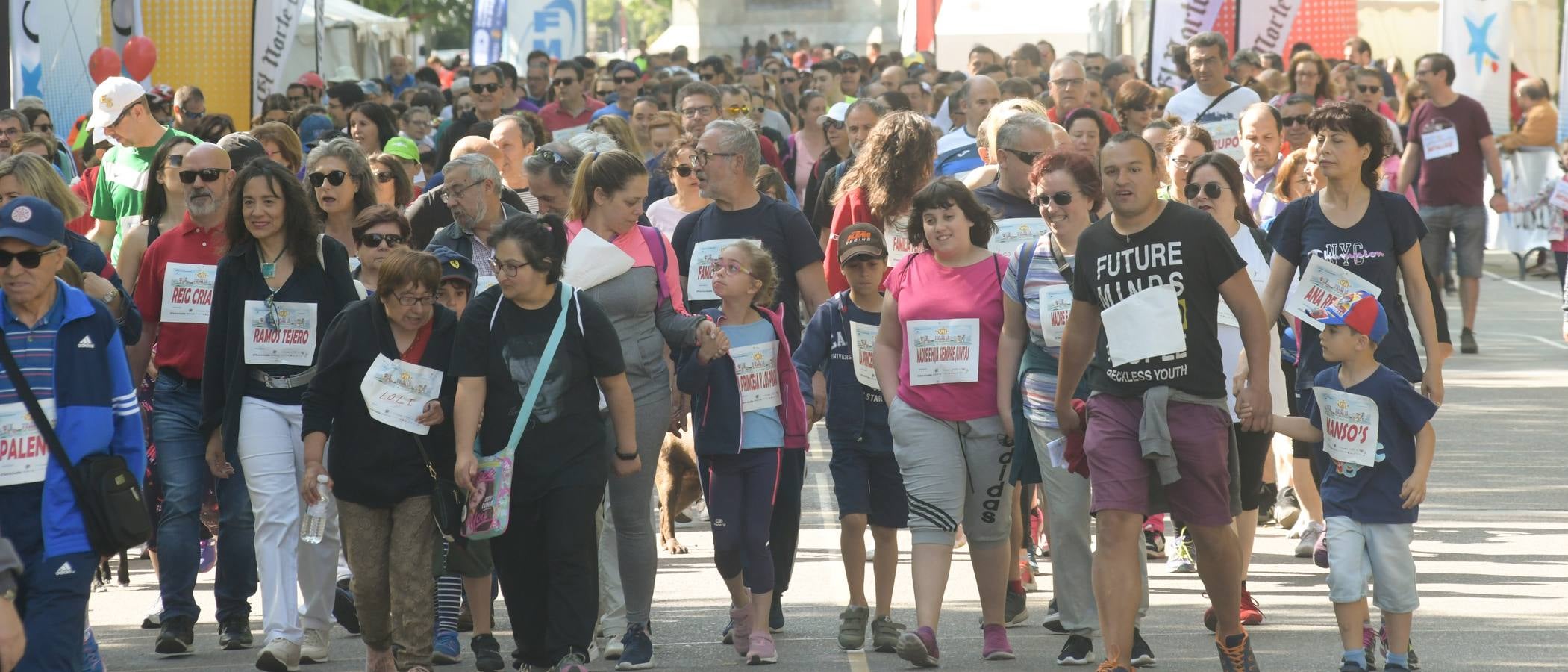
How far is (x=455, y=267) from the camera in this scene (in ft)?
23.3

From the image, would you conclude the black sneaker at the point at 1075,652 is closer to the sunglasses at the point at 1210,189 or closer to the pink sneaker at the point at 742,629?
the pink sneaker at the point at 742,629

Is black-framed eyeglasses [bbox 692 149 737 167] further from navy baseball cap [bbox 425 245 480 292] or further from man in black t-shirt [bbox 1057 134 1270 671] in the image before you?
man in black t-shirt [bbox 1057 134 1270 671]

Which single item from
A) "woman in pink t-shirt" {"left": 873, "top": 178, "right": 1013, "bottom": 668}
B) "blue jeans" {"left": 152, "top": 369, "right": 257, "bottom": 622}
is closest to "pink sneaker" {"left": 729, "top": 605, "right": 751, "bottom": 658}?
"woman in pink t-shirt" {"left": 873, "top": 178, "right": 1013, "bottom": 668}

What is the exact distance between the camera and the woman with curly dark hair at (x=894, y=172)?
8.16 m

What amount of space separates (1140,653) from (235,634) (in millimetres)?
3241

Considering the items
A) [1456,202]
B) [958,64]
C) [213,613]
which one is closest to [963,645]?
[213,613]

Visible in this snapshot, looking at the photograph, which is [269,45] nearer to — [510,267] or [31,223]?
[510,267]

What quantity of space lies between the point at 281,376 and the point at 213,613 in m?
1.57

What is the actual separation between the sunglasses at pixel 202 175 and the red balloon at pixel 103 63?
7.52m

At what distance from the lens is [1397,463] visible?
21.2ft

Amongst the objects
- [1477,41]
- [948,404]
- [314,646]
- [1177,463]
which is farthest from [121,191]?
[1477,41]

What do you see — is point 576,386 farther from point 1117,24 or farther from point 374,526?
point 1117,24

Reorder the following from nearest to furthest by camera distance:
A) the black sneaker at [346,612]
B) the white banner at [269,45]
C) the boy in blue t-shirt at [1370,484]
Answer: the boy in blue t-shirt at [1370,484], the black sneaker at [346,612], the white banner at [269,45]

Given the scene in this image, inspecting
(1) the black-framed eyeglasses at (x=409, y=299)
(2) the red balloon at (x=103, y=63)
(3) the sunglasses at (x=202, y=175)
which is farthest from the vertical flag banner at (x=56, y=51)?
(1) the black-framed eyeglasses at (x=409, y=299)
